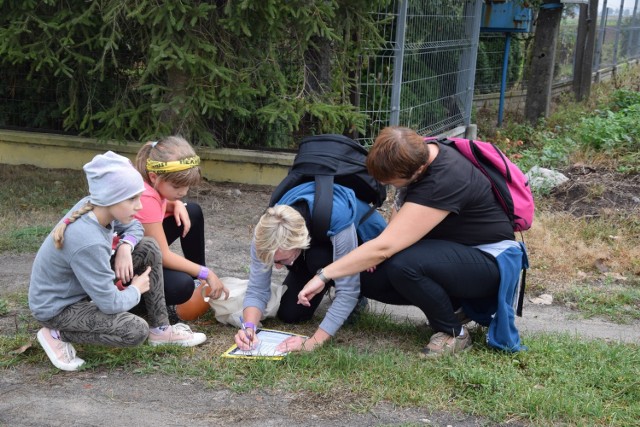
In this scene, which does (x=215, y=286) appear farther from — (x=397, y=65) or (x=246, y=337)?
(x=397, y=65)

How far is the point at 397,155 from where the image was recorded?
3.30 metres

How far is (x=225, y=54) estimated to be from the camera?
6.13 meters

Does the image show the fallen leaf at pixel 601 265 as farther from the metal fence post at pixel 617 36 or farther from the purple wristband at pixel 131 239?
the metal fence post at pixel 617 36

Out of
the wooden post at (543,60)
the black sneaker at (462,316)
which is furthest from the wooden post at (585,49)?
the black sneaker at (462,316)

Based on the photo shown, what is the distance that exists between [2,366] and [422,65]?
18.3 ft

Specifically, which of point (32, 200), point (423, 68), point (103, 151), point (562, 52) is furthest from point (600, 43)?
point (32, 200)

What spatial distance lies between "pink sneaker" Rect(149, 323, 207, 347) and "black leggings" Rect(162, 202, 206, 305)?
18 centimetres

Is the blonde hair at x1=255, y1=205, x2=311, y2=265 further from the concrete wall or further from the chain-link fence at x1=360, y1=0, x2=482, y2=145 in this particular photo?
the chain-link fence at x1=360, y1=0, x2=482, y2=145

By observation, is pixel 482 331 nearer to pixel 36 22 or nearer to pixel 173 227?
pixel 173 227

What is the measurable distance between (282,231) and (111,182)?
78cm

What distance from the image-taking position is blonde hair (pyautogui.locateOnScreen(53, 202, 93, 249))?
122 inches

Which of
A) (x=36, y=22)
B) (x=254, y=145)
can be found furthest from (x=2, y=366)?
(x=254, y=145)

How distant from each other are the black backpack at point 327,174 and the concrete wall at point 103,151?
3254 mm

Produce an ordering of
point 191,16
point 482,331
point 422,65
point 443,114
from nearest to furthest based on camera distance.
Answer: point 482,331
point 191,16
point 422,65
point 443,114
